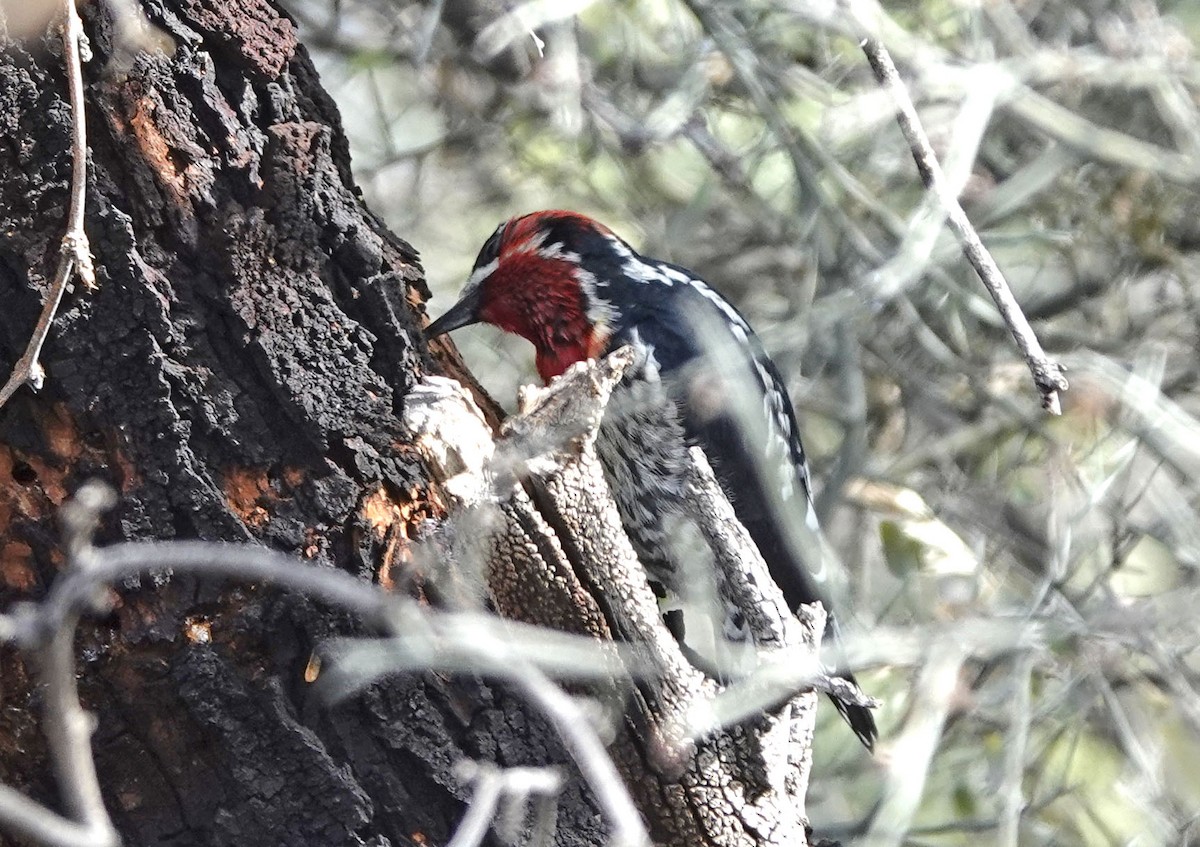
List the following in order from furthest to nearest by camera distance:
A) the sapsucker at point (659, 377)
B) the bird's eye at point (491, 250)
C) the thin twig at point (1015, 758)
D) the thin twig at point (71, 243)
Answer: the bird's eye at point (491, 250) → the sapsucker at point (659, 377) → the thin twig at point (1015, 758) → the thin twig at point (71, 243)

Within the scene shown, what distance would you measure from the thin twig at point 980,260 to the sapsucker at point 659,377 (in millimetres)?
1026

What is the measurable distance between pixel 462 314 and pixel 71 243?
139 cm

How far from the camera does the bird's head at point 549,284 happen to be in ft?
10.2

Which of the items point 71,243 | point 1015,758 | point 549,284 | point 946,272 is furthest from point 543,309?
point 71,243

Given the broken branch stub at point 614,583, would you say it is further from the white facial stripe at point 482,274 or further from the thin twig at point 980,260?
the white facial stripe at point 482,274

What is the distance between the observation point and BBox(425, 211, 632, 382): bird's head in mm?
3117

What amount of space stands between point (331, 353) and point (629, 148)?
1.56 m

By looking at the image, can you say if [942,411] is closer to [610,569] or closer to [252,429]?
[610,569]

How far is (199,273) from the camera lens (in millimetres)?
1866

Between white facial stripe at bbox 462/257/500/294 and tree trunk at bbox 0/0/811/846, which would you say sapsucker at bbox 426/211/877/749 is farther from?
tree trunk at bbox 0/0/811/846

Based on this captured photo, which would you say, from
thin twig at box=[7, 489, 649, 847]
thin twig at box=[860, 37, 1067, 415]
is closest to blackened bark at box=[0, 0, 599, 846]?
thin twig at box=[7, 489, 649, 847]

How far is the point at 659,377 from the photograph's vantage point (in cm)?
297

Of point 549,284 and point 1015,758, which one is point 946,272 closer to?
point 549,284

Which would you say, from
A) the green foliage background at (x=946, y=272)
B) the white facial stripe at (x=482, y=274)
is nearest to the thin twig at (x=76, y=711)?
the green foliage background at (x=946, y=272)
